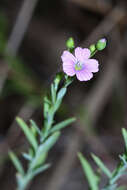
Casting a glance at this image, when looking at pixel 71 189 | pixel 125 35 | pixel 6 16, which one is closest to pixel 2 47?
pixel 6 16

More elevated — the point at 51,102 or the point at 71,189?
the point at 51,102

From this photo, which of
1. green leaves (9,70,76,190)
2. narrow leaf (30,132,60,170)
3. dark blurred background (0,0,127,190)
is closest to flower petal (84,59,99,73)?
green leaves (9,70,76,190)

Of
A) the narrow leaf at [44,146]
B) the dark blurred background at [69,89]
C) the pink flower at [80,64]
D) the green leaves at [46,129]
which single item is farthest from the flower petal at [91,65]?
the dark blurred background at [69,89]

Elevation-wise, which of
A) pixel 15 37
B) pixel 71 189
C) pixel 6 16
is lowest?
pixel 71 189

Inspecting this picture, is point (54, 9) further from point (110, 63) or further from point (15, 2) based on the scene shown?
point (110, 63)

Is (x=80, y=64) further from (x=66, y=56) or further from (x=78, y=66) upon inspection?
(x=66, y=56)

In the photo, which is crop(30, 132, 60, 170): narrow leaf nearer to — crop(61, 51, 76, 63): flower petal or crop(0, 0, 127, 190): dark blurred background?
crop(61, 51, 76, 63): flower petal

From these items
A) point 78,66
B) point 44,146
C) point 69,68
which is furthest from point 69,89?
point 69,68

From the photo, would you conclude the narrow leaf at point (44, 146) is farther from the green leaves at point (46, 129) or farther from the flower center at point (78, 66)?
the flower center at point (78, 66)
